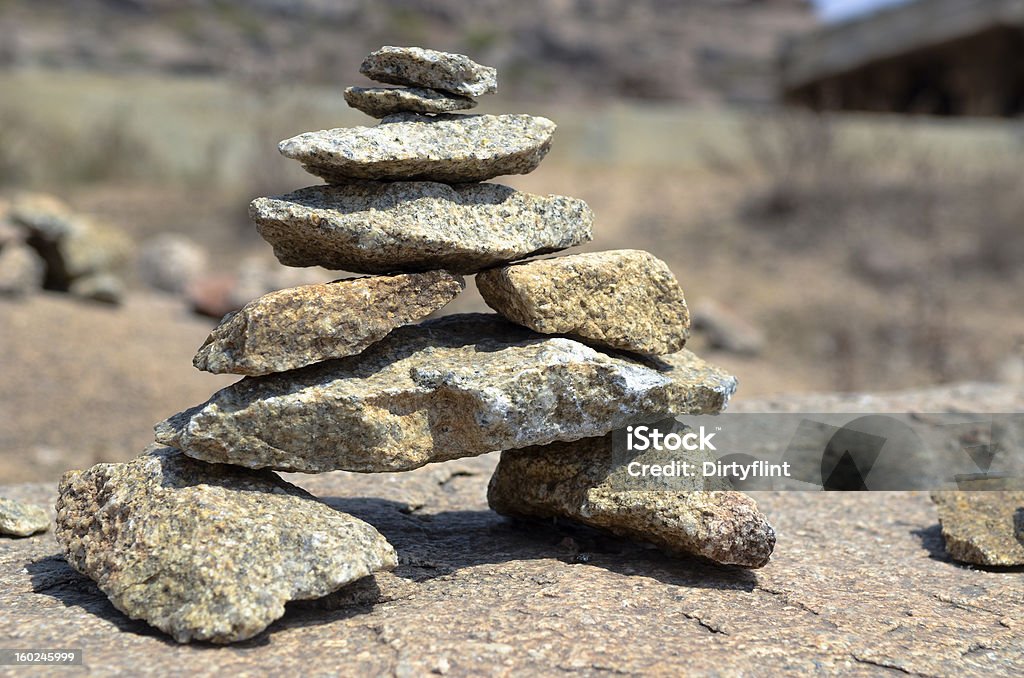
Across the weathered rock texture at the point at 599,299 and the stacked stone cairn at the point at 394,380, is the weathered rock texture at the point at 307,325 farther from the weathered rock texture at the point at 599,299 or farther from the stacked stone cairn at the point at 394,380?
the weathered rock texture at the point at 599,299

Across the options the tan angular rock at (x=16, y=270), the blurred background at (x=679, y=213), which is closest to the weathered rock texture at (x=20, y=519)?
the blurred background at (x=679, y=213)

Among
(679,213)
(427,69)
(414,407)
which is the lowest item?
(414,407)

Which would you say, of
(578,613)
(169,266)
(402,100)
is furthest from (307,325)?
(169,266)

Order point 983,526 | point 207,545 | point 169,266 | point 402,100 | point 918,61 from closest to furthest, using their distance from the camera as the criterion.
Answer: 1. point 207,545
2. point 402,100
3. point 983,526
4. point 169,266
5. point 918,61

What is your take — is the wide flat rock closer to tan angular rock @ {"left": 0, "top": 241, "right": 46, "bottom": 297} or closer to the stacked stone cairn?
the stacked stone cairn

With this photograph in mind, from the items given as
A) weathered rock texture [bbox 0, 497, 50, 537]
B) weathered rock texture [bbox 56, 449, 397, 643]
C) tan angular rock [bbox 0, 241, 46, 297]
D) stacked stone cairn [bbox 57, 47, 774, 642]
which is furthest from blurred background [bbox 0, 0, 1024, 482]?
stacked stone cairn [bbox 57, 47, 774, 642]

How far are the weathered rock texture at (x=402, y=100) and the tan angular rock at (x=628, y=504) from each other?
1240mm

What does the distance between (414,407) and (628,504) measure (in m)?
0.79

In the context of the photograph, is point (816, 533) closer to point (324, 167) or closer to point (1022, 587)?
point (1022, 587)

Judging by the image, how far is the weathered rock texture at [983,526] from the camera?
11.1 ft

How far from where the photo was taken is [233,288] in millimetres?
8625

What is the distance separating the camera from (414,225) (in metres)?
2.91

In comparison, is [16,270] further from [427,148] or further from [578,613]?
[578,613]

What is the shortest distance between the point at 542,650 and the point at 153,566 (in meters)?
1.09
